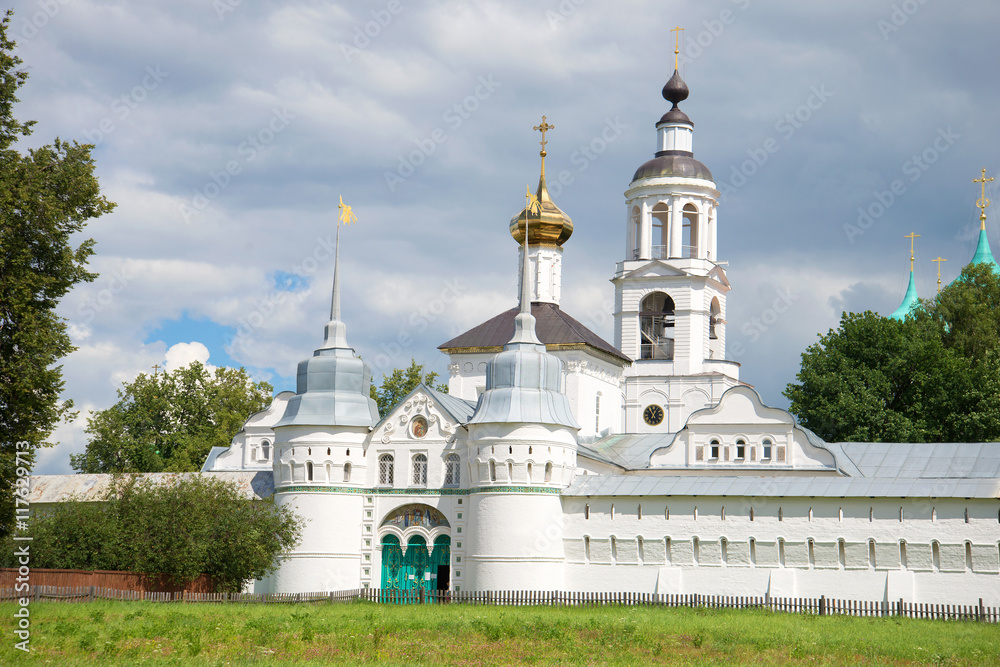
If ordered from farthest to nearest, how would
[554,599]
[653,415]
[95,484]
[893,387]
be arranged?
[653,415]
[893,387]
[95,484]
[554,599]

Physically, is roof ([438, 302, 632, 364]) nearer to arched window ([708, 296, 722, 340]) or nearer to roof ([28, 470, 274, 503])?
arched window ([708, 296, 722, 340])

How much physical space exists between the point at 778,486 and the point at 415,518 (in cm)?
946

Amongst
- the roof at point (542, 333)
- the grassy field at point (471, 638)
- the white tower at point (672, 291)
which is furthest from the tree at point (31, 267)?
the white tower at point (672, 291)

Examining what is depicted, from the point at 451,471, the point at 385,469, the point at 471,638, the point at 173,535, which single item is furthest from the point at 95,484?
the point at 471,638

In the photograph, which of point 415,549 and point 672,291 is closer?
point 415,549

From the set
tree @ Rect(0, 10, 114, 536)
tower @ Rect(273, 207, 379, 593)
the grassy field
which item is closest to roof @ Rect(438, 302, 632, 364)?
tower @ Rect(273, 207, 379, 593)

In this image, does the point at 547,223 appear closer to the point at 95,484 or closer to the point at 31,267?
the point at 95,484

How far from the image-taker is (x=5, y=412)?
2289 cm

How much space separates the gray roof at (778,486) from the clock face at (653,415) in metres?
9.96

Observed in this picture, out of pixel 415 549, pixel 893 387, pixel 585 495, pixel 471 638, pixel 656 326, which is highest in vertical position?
pixel 656 326

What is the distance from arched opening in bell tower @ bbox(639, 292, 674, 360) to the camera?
4603cm

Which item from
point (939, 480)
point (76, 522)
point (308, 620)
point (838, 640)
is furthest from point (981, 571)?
point (76, 522)

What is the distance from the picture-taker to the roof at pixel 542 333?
40.4 meters

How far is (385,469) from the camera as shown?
35688 mm
